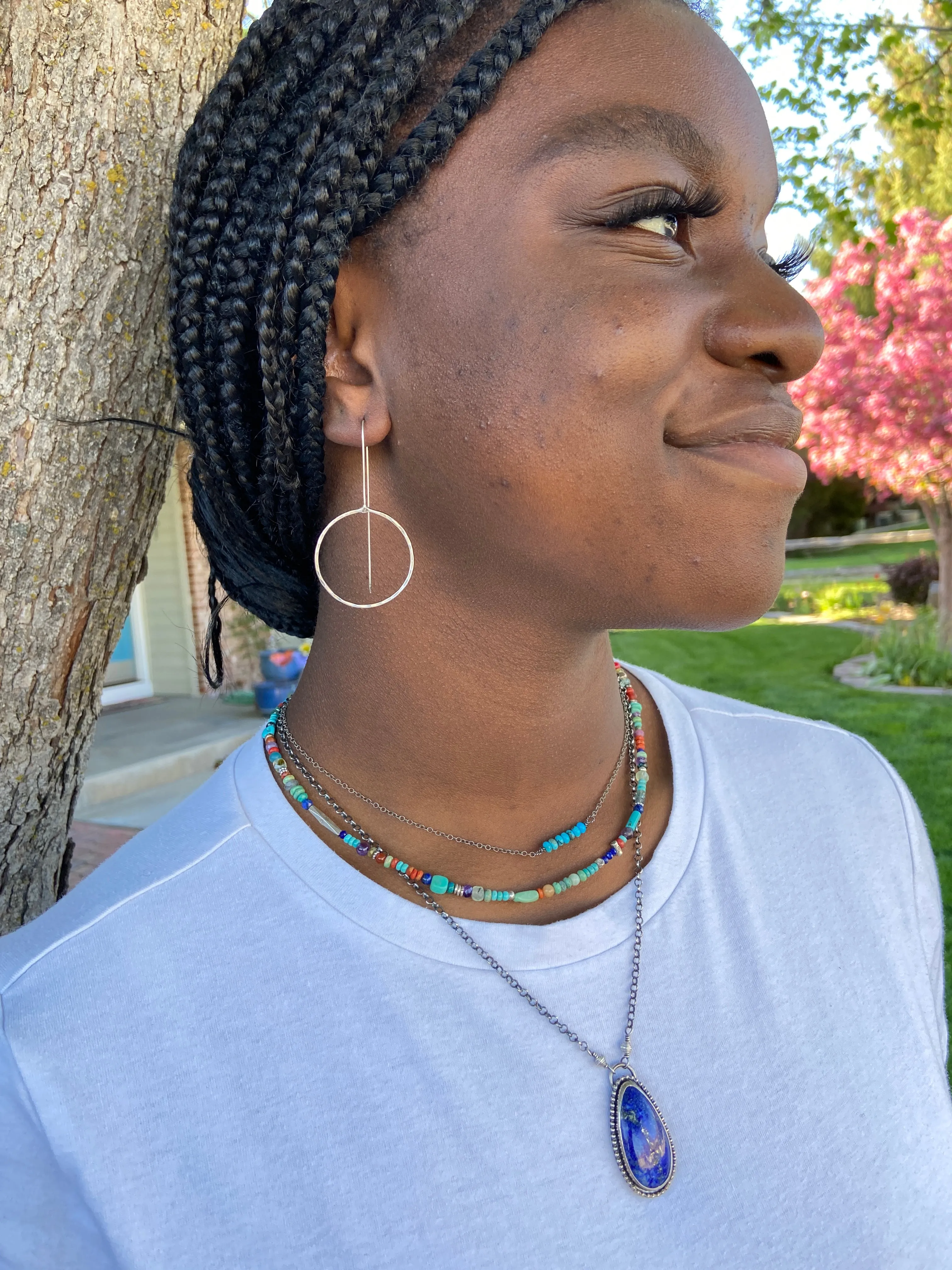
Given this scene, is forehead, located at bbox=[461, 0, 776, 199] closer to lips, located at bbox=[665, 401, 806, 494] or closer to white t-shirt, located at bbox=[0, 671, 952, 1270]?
lips, located at bbox=[665, 401, 806, 494]

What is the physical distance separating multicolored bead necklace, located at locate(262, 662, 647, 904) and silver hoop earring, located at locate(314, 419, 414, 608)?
272mm

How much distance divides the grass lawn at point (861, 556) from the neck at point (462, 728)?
19.2 m

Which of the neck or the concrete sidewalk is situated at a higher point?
the neck

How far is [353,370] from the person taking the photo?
4.86 ft

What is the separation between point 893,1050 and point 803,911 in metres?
0.22

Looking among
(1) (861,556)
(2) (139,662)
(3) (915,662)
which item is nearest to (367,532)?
(3) (915,662)

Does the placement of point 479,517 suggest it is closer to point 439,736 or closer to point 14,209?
point 439,736

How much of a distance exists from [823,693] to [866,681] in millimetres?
950

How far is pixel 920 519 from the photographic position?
1224 inches

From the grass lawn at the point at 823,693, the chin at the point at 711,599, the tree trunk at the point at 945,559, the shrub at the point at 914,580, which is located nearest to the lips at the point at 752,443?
the chin at the point at 711,599

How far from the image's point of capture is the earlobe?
4.74 ft

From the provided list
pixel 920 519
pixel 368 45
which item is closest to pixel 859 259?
pixel 368 45

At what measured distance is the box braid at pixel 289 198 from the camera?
138 centimetres

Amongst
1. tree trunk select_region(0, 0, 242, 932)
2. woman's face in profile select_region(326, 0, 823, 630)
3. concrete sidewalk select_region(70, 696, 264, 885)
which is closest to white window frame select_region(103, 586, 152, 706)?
concrete sidewalk select_region(70, 696, 264, 885)
